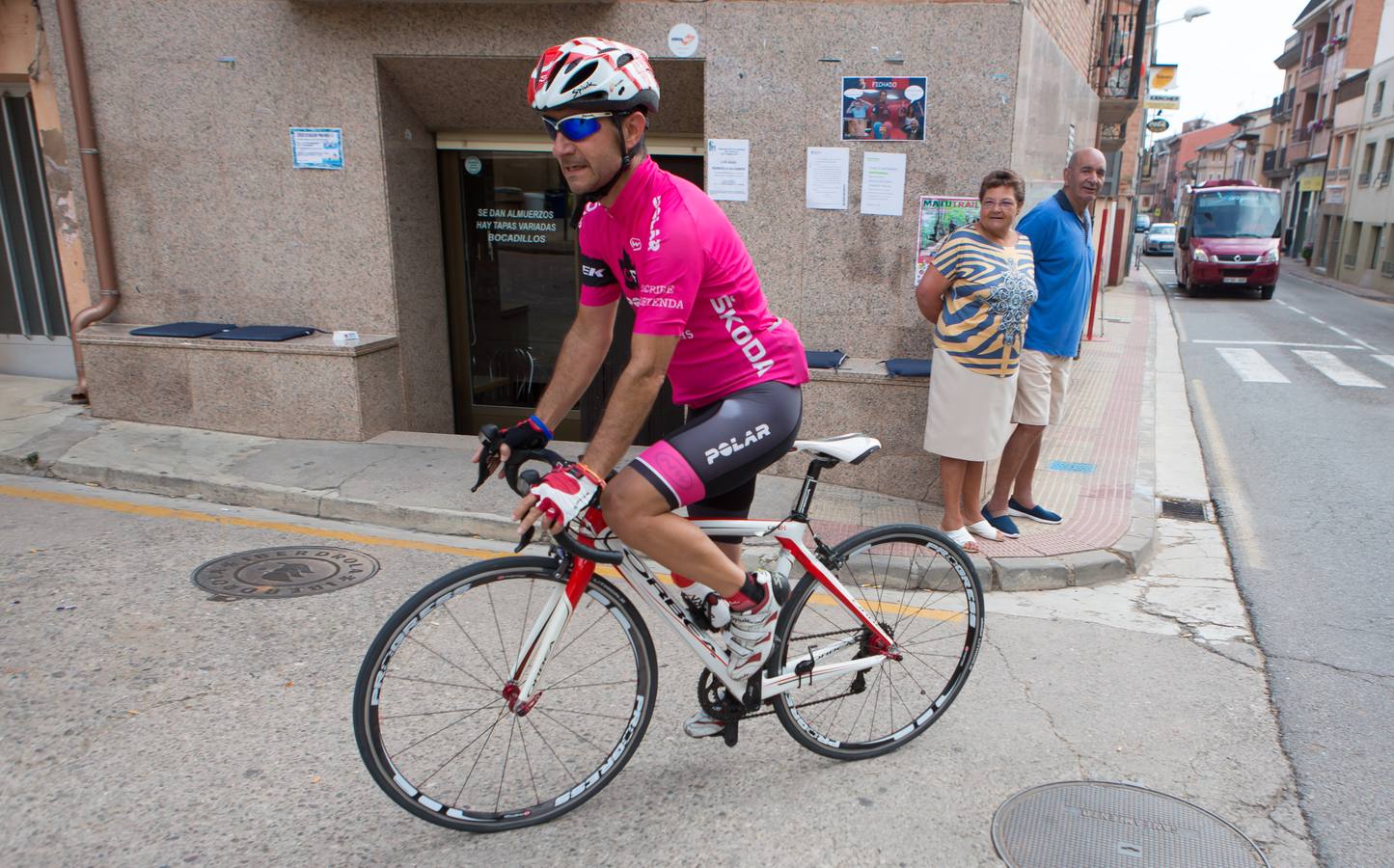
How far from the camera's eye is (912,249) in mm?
6160

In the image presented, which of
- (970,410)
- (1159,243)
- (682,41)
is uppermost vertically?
(682,41)

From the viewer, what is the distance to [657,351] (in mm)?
2568

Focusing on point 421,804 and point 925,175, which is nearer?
point 421,804

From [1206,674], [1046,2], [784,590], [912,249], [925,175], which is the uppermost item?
[1046,2]

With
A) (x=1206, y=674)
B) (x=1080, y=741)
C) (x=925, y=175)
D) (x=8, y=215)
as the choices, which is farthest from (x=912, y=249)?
(x=8, y=215)

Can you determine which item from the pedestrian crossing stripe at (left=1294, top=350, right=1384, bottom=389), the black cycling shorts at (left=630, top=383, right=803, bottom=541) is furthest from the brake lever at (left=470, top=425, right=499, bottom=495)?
the pedestrian crossing stripe at (left=1294, top=350, right=1384, bottom=389)

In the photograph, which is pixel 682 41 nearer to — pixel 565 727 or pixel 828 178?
pixel 828 178

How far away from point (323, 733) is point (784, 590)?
1.71 meters

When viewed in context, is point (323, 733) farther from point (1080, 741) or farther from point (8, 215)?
point (8, 215)

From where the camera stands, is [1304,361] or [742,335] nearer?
[742,335]

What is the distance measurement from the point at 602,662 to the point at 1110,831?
1.72 metres

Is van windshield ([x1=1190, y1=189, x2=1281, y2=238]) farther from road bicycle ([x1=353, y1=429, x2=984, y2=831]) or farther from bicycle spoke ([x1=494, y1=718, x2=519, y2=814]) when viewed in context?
bicycle spoke ([x1=494, y1=718, x2=519, y2=814])

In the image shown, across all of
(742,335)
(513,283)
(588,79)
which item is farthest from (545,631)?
(513,283)

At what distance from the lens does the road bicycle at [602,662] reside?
2.68 meters
